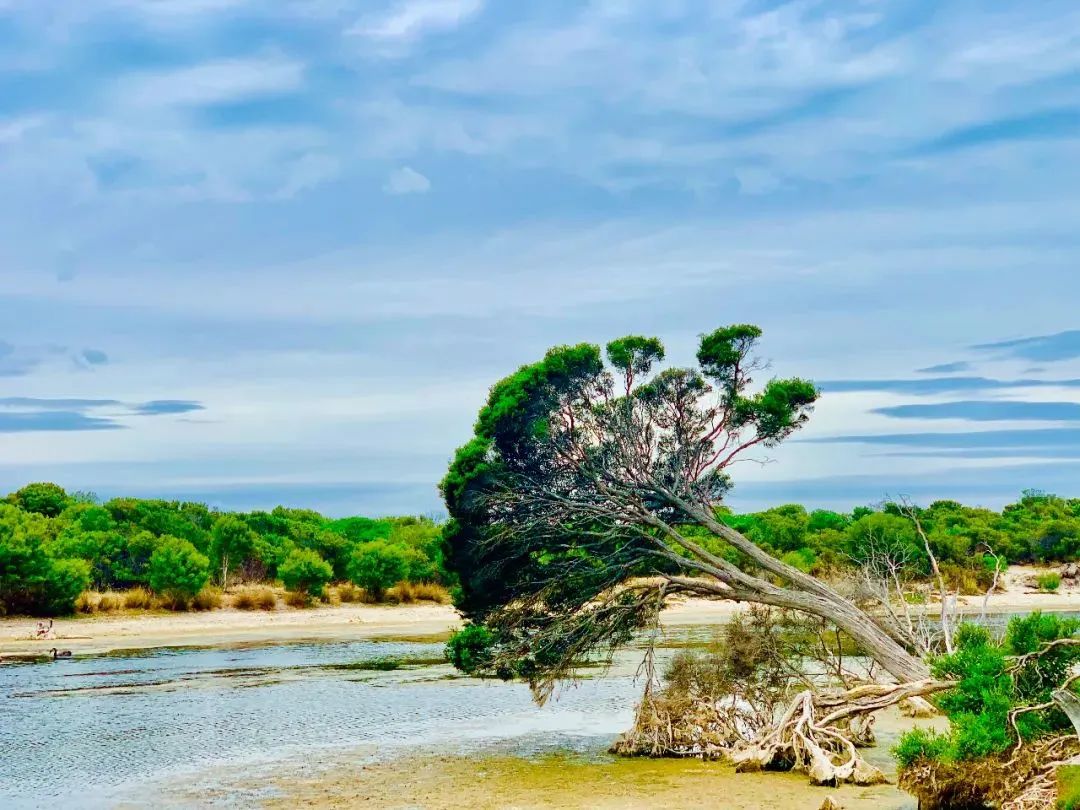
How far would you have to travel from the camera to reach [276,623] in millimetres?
59719

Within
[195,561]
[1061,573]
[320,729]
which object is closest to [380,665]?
[320,729]

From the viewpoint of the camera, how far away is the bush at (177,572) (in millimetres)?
57969

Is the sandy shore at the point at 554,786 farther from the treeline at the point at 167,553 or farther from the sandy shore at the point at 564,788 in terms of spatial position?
the treeline at the point at 167,553

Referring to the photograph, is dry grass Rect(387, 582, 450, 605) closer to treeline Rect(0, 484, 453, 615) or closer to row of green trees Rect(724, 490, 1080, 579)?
treeline Rect(0, 484, 453, 615)

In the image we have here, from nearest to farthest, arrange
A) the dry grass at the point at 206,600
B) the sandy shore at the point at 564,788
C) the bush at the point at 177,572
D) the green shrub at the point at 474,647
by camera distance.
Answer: the sandy shore at the point at 564,788, the green shrub at the point at 474,647, the bush at the point at 177,572, the dry grass at the point at 206,600

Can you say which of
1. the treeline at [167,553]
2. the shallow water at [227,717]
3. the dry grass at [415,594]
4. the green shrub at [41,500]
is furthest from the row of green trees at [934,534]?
the green shrub at [41,500]

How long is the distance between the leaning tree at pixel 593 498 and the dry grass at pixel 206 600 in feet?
128

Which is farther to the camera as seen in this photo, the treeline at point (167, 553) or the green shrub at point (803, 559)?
the green shrub at point (803, 559)

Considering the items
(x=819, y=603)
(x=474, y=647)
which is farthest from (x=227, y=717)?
(x=819, y=603)

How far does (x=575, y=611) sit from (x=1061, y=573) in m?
56.6

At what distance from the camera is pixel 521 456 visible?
81.4 ft

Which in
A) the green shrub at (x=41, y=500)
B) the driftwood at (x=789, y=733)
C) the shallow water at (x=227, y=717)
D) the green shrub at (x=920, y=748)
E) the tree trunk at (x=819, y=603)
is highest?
the green shrub at (x=41, y=500)

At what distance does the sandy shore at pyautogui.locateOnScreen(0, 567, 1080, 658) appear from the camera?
50.4 metres

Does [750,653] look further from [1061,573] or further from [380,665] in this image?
[1061,573]
